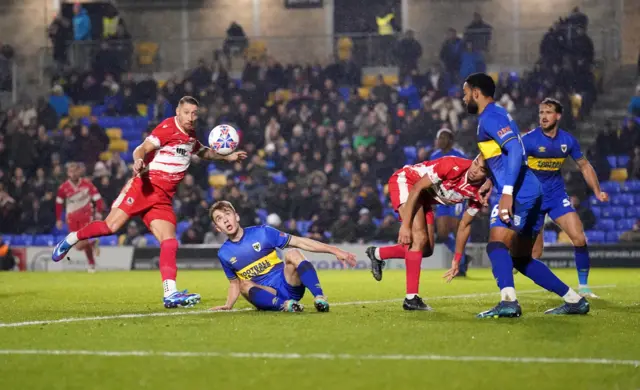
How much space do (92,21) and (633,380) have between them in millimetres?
26983

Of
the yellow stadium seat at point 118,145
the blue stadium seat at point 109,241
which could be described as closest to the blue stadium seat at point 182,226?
the blue stadium seat at point 109,241

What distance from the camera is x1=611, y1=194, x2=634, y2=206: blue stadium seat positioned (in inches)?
991

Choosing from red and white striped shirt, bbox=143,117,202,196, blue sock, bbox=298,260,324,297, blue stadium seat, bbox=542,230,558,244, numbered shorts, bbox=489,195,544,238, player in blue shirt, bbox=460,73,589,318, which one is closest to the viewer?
player in blue shirt, bbox=460,73,589,318

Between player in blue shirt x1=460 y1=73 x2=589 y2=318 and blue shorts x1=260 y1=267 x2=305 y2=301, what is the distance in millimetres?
1865

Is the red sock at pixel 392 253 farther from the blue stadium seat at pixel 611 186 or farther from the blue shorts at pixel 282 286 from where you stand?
the blue stadium seat at pixel 611 186

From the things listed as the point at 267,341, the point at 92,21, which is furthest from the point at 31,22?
the point at 267,341

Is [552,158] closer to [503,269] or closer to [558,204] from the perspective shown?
[558,204]

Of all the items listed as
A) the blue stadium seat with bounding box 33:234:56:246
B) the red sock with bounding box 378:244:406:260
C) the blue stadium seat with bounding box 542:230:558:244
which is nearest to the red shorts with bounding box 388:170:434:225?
the red sock with bounding box 378:244:406:260

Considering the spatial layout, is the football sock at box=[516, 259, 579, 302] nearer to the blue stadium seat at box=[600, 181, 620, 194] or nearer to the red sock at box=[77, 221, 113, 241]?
the red sock at box=[77, 221, 113, 241]

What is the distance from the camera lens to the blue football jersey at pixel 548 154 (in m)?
12.2

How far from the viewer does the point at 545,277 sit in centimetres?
954

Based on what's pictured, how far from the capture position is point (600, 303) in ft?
37.6

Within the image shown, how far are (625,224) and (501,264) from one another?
16.7 meters

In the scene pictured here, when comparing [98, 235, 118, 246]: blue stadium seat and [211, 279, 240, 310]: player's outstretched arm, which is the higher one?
[211, 279, 240, 310]: player's outstretched arm
